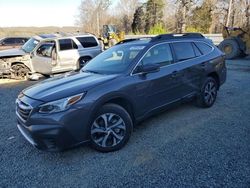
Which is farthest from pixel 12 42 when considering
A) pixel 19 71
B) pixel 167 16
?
pixel 167 16

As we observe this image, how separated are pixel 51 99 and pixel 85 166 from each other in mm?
1045

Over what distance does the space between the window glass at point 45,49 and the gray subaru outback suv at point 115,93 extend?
522 cm

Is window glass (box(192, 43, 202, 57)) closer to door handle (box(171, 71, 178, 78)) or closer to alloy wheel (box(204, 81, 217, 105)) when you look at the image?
alloy wheel (box(204, 81, 217, 105))

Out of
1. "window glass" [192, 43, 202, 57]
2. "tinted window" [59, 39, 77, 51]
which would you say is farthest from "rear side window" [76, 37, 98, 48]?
"window glass" [192, 43, 202, 57]

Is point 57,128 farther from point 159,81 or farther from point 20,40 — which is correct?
point 20,40

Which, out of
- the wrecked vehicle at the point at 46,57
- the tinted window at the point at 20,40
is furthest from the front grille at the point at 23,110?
the tinted window at the point at 20,40

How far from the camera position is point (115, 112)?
3658mm

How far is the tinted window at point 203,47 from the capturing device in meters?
5.30

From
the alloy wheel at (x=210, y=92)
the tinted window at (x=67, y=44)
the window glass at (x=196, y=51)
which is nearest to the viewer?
the window glass at (x=196, y=51)

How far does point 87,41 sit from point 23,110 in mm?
7394

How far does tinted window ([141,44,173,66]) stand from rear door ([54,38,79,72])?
593 cm

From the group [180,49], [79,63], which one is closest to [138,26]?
[79,63]

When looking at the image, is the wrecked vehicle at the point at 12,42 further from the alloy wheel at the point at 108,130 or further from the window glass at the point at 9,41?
the alloy wheel at the point at 108,130

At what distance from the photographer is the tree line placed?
110 ft
